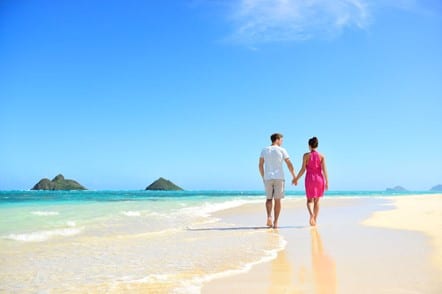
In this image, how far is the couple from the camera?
8453 millimetres

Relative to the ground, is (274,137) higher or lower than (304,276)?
higher

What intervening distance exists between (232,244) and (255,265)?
1.58 meters

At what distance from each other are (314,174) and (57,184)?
100391mm

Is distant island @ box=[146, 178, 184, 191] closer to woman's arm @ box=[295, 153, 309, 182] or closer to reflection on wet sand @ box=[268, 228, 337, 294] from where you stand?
woman's arm @ box=[295, 153, 309, 182]

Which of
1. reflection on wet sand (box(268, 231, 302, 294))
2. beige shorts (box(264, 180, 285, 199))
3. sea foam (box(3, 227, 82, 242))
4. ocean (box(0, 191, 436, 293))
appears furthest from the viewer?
beige shorts (box(264, 180, 285, 199))

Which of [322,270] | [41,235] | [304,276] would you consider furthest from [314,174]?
[41,235]

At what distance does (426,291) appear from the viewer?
10.2 ft

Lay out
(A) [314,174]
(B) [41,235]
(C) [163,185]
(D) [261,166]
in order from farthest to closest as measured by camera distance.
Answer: (C) [163,185], (D) [261,166], (A) [314,174], (B) [41,235]

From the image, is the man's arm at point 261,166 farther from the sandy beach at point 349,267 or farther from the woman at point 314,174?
the sandy beach at point 349,267

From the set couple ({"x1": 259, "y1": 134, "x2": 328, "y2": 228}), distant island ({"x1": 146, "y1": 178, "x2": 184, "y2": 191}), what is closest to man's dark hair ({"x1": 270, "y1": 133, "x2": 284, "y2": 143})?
couple ({"x1": 259, "y1": 134, "x2": 328, "y2": 228})

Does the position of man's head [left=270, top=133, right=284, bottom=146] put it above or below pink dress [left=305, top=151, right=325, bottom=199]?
Answer: above

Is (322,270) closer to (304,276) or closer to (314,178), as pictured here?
(304,276)

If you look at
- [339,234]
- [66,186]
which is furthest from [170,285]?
[66,186]

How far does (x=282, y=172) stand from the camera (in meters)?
8.51
